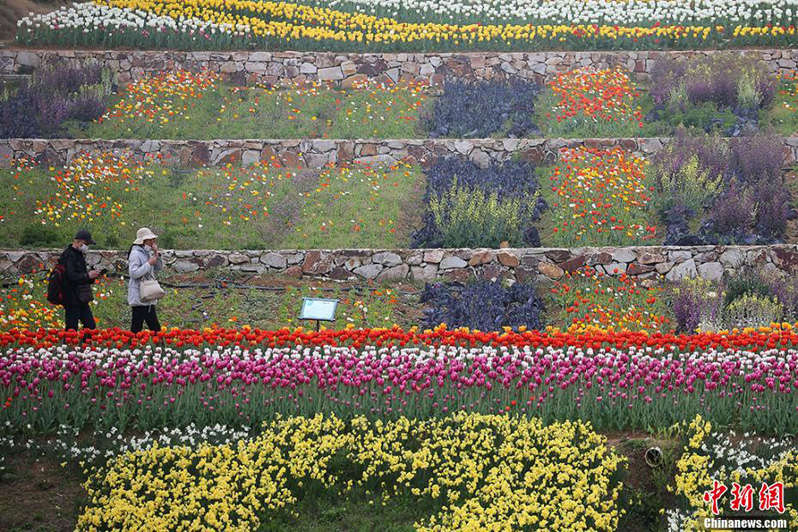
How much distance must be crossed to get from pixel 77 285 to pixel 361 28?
11808 mm

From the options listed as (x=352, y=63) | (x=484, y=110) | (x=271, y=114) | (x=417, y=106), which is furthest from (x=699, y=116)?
(x=271, y=114)

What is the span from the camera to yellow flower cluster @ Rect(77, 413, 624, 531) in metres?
8.29

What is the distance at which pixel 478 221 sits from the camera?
49.6 feet

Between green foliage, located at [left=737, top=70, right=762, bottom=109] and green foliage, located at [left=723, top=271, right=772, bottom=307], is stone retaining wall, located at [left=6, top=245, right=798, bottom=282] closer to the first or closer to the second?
green foliage, located at [left=723, top=271, right=772, bottom=307]

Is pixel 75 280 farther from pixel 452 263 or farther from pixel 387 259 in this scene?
pixel 452 263

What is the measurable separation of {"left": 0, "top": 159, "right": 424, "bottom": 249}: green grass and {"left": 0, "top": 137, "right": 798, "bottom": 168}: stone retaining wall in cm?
38

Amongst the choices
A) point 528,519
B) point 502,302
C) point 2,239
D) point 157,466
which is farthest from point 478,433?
point 2,239

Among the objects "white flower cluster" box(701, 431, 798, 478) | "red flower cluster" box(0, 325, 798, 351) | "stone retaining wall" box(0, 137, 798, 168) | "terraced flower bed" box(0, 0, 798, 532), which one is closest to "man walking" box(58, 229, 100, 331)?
"terraced flower bed" box(0, 0, 798, 532)

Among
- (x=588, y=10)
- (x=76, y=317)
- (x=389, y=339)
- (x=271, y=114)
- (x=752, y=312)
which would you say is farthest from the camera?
(x=588, y=10)

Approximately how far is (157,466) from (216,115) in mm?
11299

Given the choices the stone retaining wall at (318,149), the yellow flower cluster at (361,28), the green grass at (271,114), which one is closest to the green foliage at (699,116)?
the stone retaining wall at (318,149)

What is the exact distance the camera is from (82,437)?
370 inches

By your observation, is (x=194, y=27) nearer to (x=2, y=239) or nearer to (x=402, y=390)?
(x=2, y=239)

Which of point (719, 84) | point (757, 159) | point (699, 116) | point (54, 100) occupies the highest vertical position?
point (719, 84)
